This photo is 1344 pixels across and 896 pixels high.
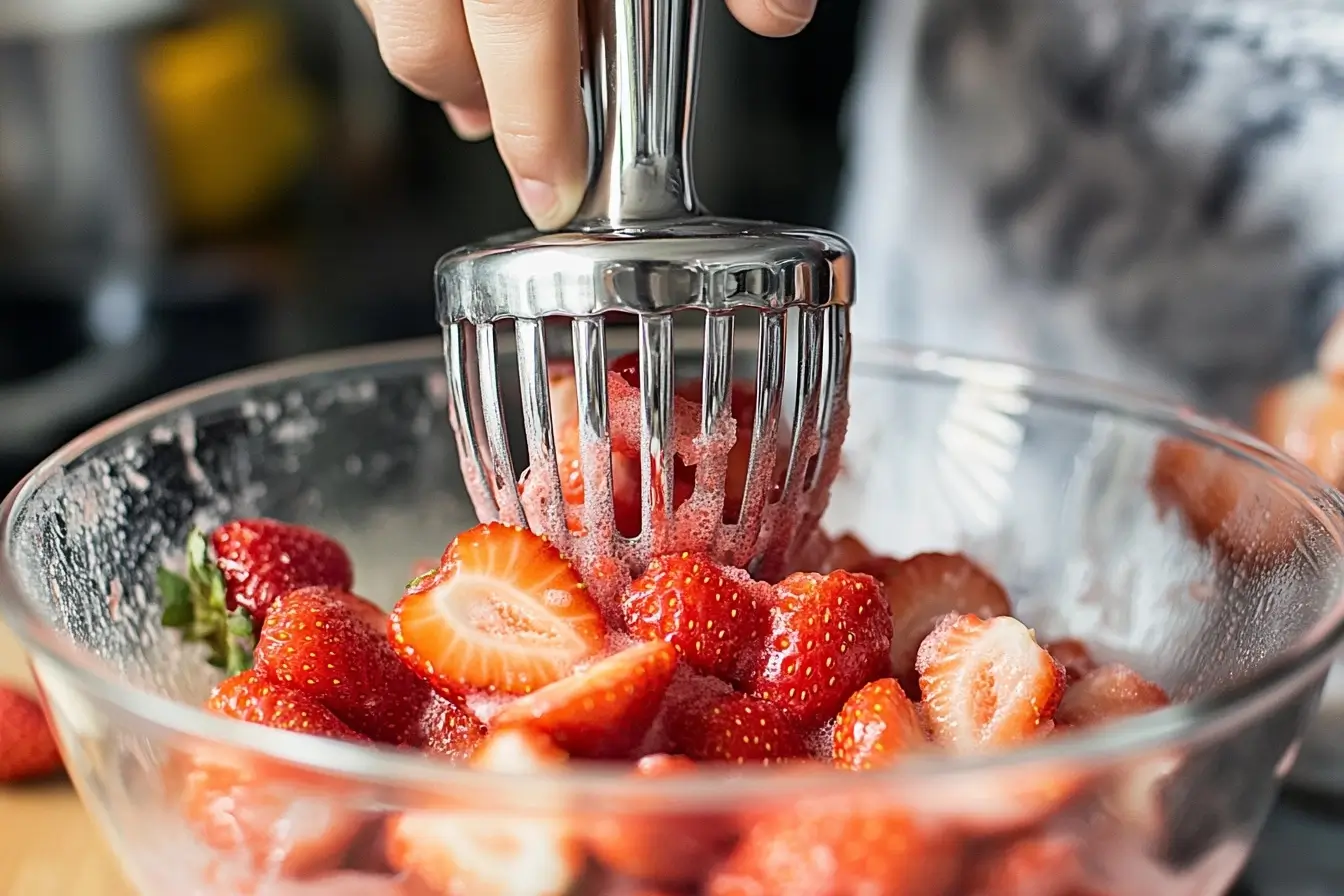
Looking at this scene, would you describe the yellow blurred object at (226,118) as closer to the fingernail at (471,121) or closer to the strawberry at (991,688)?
the fingernail at (471,121)

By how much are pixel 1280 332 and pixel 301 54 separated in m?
1.35

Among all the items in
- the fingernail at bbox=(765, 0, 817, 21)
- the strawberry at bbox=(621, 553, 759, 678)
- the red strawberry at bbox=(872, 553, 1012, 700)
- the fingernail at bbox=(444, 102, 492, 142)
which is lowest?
the red strawberry at bbox=(872, 553, 1012, 700)

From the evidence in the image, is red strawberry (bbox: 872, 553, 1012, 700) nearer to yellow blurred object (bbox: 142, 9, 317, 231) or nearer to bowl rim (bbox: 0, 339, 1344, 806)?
bowl rim (bbox: 0, 339, 1344, 806)

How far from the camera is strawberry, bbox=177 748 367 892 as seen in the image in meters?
0.38

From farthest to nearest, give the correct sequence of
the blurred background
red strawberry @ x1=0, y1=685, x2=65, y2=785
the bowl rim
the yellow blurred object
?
the yellow blurred object < the blurred background < red strawberry @ x1=0, y1=685, x2=65, y2=785 < the bowl rim

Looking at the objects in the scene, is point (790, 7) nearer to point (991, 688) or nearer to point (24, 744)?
point (991, 688)

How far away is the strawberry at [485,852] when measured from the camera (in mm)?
365

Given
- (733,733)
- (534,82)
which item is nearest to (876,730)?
(733,733)

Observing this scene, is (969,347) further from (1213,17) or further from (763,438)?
(763,438)

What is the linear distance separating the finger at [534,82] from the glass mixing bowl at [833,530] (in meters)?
0.24

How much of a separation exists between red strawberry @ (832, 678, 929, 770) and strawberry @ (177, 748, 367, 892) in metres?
0.19

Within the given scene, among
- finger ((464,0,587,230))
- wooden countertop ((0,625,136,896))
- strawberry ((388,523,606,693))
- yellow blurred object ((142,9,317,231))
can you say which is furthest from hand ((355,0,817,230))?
yellow blurred object ((142,9,317,231))

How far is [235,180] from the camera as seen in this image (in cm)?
178

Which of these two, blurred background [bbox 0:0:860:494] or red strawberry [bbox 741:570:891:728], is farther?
blurred background [bbox 0:0:860:494]
